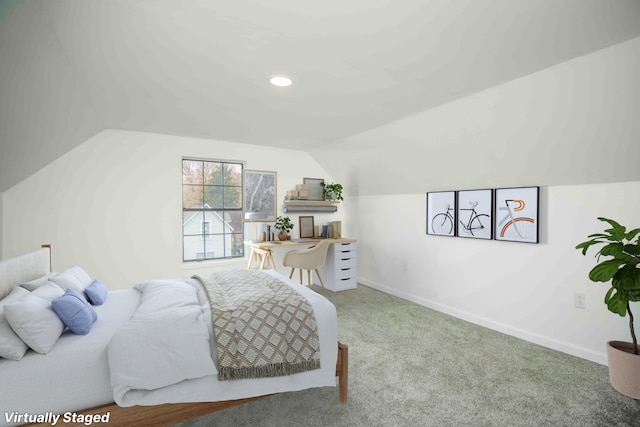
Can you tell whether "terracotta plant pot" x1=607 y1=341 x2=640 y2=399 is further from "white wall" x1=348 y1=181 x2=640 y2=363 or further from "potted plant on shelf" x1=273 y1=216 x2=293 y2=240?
"potted plant on shelf" x1=273 y1=216 x2=293 y2=240

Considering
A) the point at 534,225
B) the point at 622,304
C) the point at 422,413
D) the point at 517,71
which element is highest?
the point at 517,71

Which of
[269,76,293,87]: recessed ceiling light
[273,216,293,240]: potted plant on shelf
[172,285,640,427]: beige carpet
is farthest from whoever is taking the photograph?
[273,216,293,240]: potted plant on shelf

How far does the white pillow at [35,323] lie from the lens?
1492 millimetres

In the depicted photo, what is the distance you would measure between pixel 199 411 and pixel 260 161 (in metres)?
3.54

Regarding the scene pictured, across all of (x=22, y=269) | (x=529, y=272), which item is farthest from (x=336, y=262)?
(x=22, y=269)

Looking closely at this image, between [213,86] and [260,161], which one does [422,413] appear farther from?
[260,161]

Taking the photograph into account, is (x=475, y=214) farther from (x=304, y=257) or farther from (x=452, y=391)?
(x=304, y=257)

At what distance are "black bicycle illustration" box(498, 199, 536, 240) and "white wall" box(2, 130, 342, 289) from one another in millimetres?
3428

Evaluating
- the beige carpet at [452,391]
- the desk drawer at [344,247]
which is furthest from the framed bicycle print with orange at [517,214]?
the desk drawer at [344,247]

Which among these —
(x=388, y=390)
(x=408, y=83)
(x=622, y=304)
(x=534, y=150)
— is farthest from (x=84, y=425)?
(x=534, y=150)

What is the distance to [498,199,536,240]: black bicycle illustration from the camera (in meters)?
2.94

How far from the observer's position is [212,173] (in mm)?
4438

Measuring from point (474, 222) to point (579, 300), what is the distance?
1.13 metres

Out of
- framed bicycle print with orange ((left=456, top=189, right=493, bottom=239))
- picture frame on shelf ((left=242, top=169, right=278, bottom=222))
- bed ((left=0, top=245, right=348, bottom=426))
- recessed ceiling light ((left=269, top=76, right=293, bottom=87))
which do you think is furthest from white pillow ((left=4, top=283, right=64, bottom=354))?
framed bicycle print with orange ((left=456, top=189, right=493, bottom=239))
